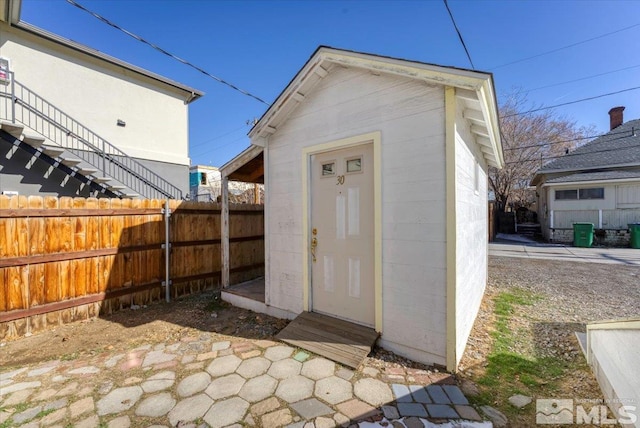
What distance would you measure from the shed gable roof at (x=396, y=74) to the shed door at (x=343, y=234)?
893 millimetres

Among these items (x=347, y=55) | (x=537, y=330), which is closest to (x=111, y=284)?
(x=347, y=55)

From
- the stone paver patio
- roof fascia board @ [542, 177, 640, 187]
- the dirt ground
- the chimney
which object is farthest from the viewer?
the chimney

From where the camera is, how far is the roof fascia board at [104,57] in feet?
25.6

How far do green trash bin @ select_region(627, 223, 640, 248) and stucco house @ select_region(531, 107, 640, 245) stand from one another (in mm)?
600

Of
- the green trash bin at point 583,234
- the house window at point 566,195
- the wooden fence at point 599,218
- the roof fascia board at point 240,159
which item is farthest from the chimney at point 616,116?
the roof fascia board at point 240,159

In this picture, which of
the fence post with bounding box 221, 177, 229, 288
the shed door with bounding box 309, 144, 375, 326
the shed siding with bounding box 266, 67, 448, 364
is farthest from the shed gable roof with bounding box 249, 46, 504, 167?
the fence post with bounding box 221, 177, 229, 288

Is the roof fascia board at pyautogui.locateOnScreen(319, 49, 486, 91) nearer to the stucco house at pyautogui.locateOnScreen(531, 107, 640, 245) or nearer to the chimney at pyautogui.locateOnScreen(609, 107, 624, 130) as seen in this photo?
the stucco house at pyautogui.locateOnScreen(531, 107, 640, 245)

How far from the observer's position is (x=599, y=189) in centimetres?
1255

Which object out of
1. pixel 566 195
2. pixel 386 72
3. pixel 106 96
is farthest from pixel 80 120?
pixel 566 195

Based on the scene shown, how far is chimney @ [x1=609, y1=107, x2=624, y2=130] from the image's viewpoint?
16.2 m

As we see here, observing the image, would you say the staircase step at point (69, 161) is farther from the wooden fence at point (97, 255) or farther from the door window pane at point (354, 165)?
the door window pane at point (354, 165)

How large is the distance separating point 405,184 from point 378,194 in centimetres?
33

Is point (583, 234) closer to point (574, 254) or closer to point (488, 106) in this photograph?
point (574, 254)

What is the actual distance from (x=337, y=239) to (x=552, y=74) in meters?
14.8
